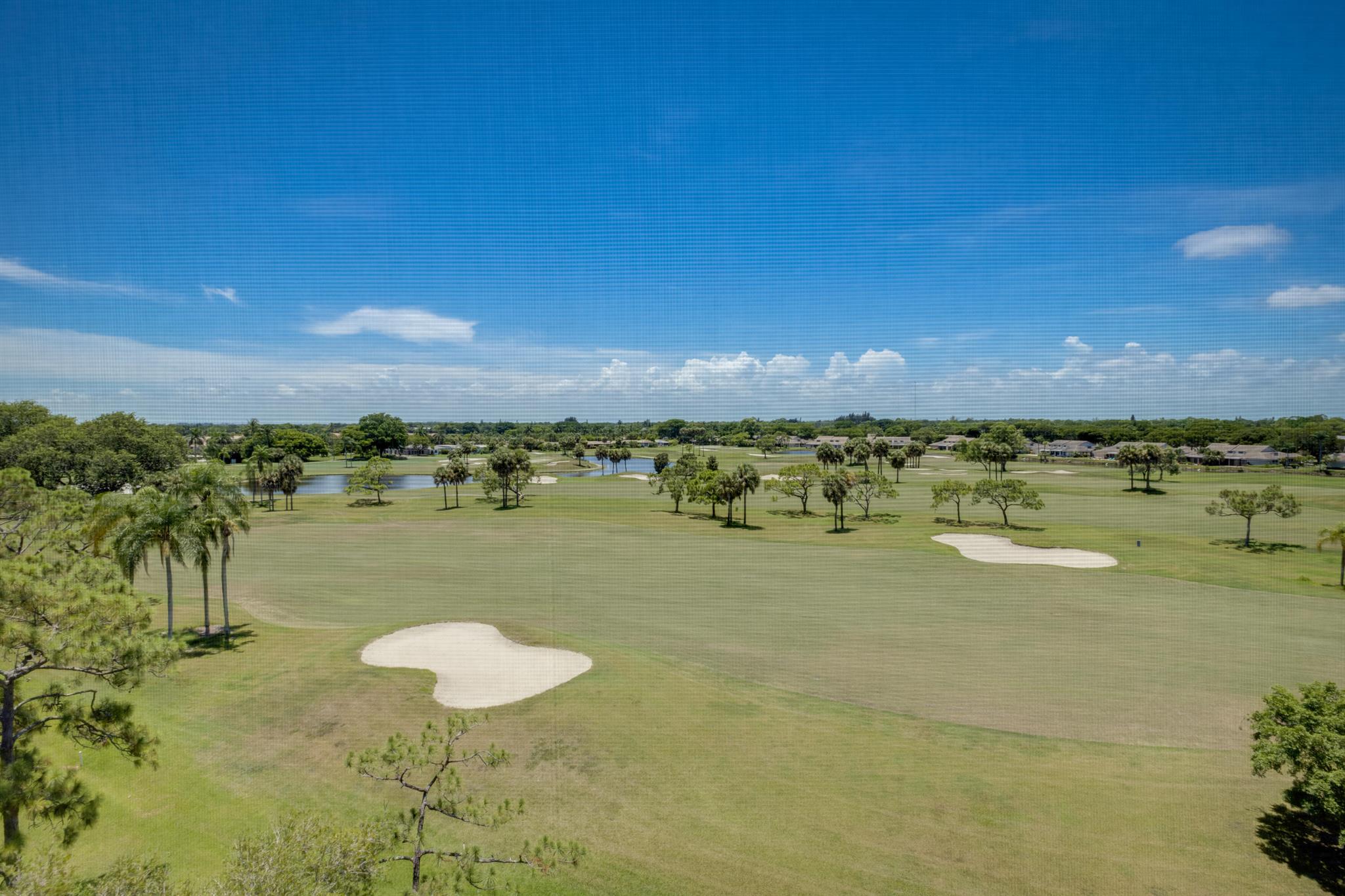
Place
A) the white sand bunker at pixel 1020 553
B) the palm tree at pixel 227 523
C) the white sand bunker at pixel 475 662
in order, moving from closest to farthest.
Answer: the white sand bunker at pixel 475 662 → the palm tree at pixel 227 523 → the white sand bunker at pixel 1020 553

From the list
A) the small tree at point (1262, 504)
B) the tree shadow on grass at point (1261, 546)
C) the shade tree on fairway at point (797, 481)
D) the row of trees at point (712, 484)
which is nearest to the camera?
the tree shadow on grass at point (1261, 546)

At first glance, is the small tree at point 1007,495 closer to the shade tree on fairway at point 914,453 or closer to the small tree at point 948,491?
the small tree at point 948,491

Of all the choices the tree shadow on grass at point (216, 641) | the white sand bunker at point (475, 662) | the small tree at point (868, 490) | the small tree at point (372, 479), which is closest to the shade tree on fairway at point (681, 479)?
the small tree at point (868, 490)

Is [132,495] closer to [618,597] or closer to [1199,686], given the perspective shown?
[618,597]

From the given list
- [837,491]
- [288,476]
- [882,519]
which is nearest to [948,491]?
[882,519]

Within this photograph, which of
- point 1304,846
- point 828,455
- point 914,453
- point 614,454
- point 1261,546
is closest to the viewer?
point 1304,846

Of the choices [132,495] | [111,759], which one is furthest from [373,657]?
[132,495]

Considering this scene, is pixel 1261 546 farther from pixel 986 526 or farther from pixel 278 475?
pixel 278 475
